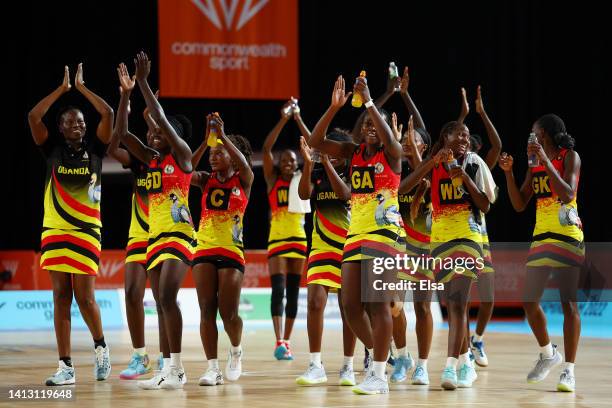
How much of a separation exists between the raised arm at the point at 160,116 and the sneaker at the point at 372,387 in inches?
85.5

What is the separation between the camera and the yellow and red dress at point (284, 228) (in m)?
11.5

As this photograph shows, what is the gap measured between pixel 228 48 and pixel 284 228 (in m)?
6.02

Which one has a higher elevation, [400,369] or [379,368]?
[379,368]

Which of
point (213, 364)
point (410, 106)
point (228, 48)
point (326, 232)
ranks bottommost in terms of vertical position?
point (213, 364)

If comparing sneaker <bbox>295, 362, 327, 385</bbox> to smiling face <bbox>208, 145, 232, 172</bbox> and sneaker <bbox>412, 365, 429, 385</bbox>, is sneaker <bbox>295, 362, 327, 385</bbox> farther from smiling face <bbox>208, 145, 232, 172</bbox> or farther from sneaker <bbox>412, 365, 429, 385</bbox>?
smiling face <bbox>208, 145, 232, 172</bbox>

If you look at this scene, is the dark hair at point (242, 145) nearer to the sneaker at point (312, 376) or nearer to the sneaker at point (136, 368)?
the sneaker at point (312, 376)

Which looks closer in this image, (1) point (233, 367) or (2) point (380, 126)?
(2) point (380, 126)

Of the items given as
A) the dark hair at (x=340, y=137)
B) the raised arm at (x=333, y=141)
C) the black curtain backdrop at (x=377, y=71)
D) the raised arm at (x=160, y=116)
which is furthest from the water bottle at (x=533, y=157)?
the black curtain backdrop at (x=377, y=71)

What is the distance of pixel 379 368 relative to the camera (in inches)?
298

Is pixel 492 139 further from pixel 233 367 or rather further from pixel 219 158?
pixel 233 367

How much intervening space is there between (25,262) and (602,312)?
932 centimetres

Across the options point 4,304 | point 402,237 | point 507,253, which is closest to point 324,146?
point 402,237

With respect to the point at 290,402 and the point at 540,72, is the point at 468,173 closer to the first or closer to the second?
the point at 290,402

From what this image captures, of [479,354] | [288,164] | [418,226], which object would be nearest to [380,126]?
[418,226]
